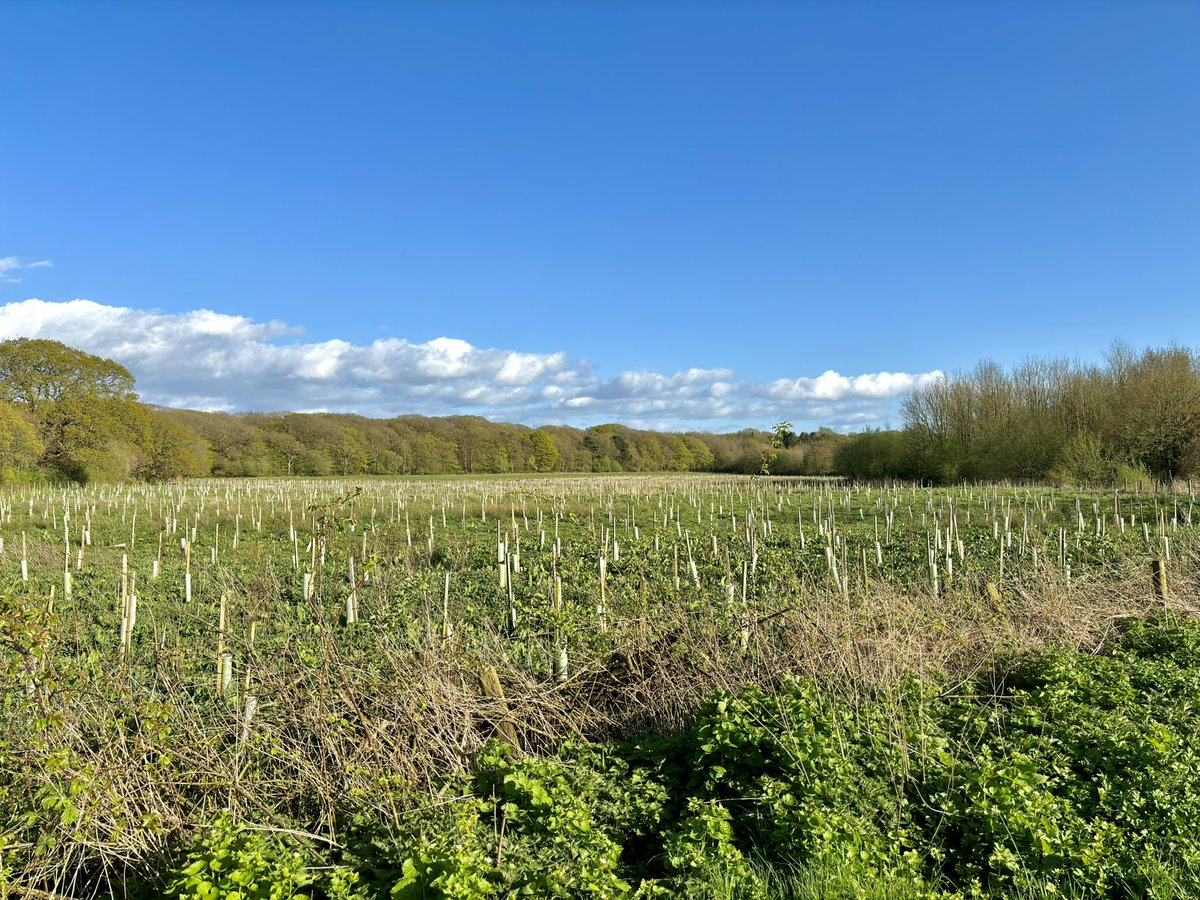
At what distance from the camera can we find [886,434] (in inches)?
1865

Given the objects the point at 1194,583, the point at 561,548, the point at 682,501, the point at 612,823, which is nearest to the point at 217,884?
the point at 612,823

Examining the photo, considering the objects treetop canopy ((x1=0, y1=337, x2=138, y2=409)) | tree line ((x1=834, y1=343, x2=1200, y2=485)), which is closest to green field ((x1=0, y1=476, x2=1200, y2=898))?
tree line ((x1=834, y1=343, x2=1200, y2=485))

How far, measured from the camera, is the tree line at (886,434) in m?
32.7

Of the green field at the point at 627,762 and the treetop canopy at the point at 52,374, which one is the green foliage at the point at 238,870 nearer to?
the green field at the point at 627,762

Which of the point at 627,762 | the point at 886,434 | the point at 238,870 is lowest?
the point at 627,762

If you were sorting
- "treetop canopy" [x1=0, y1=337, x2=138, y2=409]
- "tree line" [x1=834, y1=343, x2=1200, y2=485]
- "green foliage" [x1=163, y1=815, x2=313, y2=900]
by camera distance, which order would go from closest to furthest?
"green foliage" [x1=163, y1=815, x2=313, y2=900], "tree line" [x1=834, y1=343, x2=1200, y2=485], "treetop canopy" [x1=0, y1=337, x2=138, y2=409]

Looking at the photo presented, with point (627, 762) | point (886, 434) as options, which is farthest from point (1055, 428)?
point (627, 762)

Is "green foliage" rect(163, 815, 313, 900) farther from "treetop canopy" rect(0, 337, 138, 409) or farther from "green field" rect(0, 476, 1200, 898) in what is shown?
"treetop canopy" rect(0, 337, 138, 409)

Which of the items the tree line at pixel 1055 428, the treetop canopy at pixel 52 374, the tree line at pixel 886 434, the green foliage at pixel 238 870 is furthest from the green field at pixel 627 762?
the treetop canopy at pixel 52 374

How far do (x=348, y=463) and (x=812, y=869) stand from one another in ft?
218

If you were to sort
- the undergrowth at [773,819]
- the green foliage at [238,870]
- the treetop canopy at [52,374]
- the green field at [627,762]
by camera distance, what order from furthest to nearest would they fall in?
the treetop canopy at [52,374] → the green field at [627,762] → the undergrowth at [773,819] → the green foliage at [238,870]

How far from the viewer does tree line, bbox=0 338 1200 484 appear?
32656 millimetres

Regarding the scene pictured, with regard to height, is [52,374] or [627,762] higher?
[52,374]

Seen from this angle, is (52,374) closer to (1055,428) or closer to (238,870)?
(238,870)
